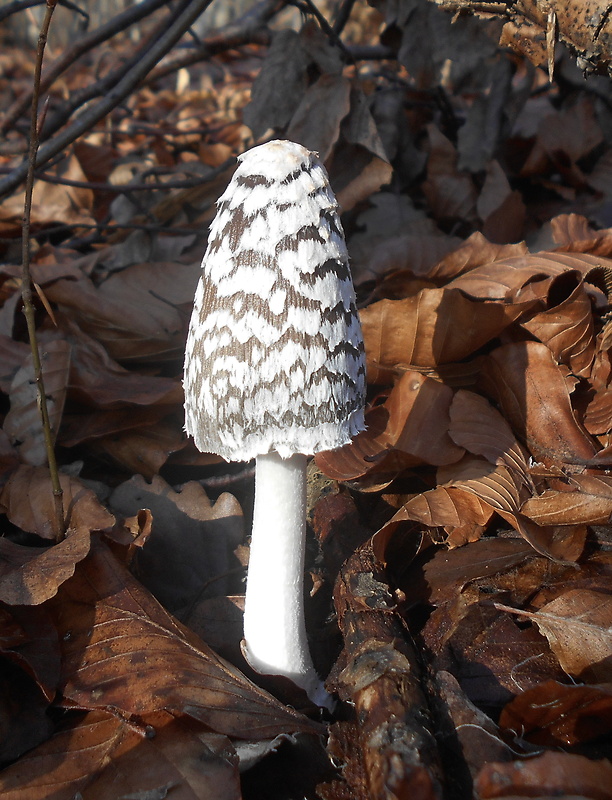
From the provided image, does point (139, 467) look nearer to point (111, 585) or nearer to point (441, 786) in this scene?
point (111, 585)

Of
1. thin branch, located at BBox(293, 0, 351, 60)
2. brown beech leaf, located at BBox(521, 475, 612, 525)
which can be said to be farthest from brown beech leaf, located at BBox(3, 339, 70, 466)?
thin branch, located at BBox(293, 0, 351, 60)

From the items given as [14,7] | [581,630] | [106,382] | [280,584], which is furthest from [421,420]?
[14,7]

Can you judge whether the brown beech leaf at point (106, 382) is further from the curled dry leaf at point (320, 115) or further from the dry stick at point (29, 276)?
the curled dry leaf at point (320, 115)

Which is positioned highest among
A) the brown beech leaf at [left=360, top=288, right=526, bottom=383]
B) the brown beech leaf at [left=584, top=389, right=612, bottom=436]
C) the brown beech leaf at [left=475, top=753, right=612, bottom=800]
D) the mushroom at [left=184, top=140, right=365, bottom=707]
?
the mushroom at [left=184, top=140, right=365, bottom=707]

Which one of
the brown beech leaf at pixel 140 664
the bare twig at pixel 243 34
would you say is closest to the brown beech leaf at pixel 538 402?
the brown beech leaf at pixel 140 664

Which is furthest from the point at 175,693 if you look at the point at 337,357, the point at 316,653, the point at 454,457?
the point at 454,457

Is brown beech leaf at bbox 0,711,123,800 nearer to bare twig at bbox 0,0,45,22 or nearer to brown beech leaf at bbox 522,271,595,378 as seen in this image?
brown beech leaf at bbox 522,271,595,378
